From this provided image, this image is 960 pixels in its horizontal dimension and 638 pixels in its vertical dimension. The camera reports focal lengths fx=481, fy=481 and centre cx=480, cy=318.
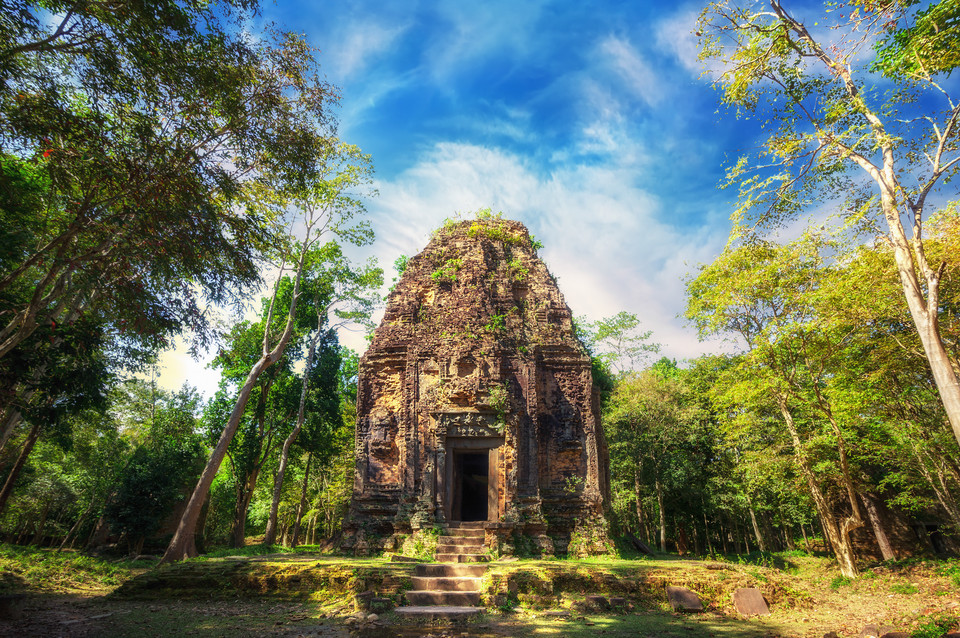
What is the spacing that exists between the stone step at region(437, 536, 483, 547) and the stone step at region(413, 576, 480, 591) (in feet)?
9.43

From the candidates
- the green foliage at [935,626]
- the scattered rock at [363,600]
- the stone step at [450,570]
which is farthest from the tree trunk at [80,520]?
the green foliage at [935,626]

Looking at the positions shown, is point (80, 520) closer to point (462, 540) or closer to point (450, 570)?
point (462, 540)

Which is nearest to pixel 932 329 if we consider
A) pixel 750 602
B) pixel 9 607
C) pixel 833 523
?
pixel 750 602

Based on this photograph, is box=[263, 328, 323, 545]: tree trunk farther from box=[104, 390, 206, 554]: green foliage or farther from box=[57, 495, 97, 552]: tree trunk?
box=[57, 495, 97, 552]: tree trunk

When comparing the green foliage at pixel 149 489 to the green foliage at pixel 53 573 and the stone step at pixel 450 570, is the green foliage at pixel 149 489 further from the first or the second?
the stone step at pixel 450 570

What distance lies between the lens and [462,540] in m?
12.2

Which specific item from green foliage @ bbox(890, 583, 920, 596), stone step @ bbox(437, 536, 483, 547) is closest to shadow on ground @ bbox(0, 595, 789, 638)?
stone step @ bbox(437, 536, 483, 547)

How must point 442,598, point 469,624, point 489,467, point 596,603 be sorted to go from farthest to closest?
point 489,467
point 442,598
point 596,603
point 469,624

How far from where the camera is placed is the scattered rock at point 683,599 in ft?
27.7

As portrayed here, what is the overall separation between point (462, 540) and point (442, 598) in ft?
12.5

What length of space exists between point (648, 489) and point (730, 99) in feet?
65.5

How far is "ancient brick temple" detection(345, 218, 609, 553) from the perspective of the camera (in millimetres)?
13422

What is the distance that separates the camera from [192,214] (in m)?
7.88

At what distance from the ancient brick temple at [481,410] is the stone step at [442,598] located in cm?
342
